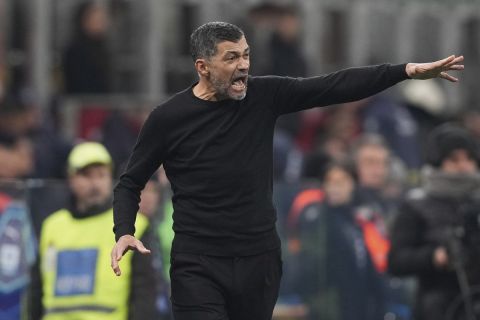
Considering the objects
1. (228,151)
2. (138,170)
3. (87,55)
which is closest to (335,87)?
(228,151)

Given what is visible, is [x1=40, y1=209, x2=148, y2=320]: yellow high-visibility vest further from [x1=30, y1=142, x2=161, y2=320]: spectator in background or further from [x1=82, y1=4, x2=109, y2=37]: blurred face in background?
[x1=82, y1=4, x2=109, y2=37]: blurred face in background

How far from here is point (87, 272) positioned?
417 inches

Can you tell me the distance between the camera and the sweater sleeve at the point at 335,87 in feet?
26.6

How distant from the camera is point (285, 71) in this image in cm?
1662

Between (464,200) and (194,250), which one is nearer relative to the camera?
(194,250)

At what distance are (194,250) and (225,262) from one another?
0.52 ft

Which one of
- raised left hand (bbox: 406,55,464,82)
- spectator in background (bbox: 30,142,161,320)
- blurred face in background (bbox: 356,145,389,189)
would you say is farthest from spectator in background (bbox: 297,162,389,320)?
raised left hand (bbox: 406,55,464,82)

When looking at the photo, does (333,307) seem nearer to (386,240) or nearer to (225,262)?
(386,240)

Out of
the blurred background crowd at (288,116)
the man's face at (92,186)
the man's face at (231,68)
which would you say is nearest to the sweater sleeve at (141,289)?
the man's face at (92,186)

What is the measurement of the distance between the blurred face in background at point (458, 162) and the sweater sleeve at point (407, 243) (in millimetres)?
365

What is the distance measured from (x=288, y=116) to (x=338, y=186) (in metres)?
3.42

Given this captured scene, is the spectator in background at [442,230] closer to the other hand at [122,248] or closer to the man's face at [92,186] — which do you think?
the man's face at [92,186]

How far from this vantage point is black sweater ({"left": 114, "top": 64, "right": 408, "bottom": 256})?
26.7 feet

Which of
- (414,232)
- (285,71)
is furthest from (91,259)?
(285,71)
